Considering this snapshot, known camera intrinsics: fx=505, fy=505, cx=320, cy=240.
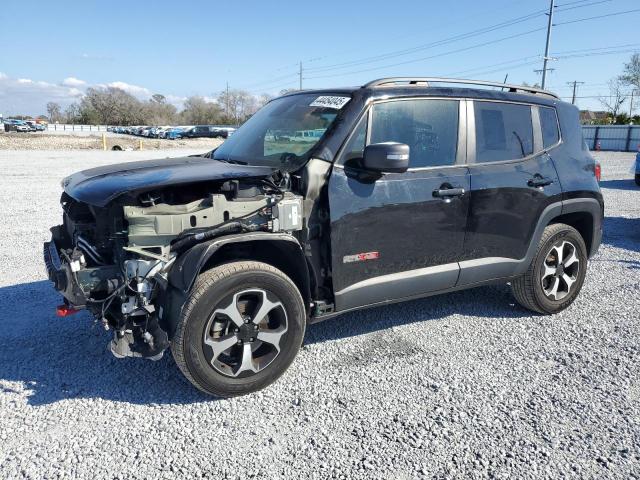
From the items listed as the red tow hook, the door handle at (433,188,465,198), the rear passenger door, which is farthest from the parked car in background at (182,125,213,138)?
the red tow hook

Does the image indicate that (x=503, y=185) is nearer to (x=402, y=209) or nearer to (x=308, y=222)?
(x=402, y=209)

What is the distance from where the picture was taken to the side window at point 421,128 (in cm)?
368

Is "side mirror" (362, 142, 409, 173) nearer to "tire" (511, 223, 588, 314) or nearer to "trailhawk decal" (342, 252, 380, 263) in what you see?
"trailhawk decal" (342, 252, 380, 263)

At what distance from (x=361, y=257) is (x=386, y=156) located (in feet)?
2.39

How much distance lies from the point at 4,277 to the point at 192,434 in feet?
12.6

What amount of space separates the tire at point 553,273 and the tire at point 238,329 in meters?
2.34

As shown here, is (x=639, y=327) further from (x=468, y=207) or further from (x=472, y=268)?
(x=468, y=207)

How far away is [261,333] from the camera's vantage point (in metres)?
3.28

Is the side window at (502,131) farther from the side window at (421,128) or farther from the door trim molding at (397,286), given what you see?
the door trim molding at (397,286)

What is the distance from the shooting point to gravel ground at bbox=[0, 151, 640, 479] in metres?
2.66

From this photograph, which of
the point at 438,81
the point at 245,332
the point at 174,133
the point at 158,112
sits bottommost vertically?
the point at 245,332

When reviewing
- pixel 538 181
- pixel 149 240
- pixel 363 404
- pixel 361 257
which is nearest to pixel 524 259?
pixel 538 181

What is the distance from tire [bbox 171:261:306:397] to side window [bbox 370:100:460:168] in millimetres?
1307

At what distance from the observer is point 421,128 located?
3.83 meters
